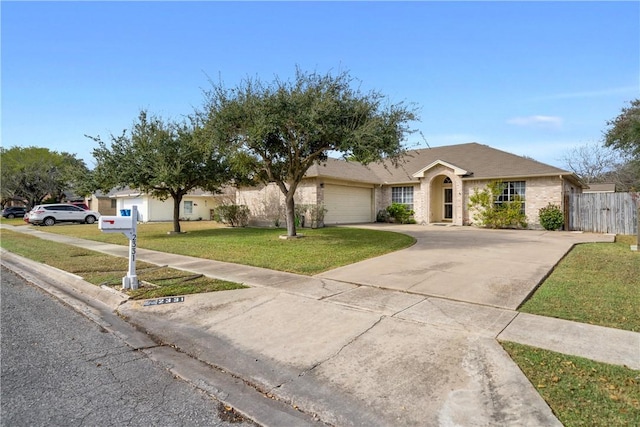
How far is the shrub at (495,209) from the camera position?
1972 cm

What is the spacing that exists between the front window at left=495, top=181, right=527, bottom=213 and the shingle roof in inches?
24.6

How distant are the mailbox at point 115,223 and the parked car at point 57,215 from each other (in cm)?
2811

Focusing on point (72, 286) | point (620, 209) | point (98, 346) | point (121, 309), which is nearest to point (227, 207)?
point (72, 286)

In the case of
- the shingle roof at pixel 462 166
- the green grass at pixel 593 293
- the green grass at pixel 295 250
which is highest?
the shingle roof at pixel 462 166

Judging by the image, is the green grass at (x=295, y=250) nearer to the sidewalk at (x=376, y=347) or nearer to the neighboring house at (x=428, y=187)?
the sidewalk at (x=376, y=347)

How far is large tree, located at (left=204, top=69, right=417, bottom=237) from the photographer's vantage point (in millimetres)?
11477

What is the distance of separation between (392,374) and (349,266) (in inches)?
212

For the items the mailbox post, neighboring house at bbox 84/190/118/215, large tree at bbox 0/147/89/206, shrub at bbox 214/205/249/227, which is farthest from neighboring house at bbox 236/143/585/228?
large tree at bbox 0/147/89/206

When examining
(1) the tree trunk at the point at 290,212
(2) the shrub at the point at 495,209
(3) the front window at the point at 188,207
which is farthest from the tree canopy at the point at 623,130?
(3) the front window at the point at 188,207

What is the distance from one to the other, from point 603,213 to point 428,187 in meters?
8.86

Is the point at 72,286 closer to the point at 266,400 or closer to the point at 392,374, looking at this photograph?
the point at 266,400

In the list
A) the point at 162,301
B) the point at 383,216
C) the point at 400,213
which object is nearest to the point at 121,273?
the point at 162,301

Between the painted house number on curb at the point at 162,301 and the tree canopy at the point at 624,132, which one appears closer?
the painted house number on curb at the point at 162,301

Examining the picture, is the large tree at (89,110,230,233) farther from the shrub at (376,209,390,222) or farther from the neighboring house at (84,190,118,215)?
the neighboring house at (84,190,118,215)
